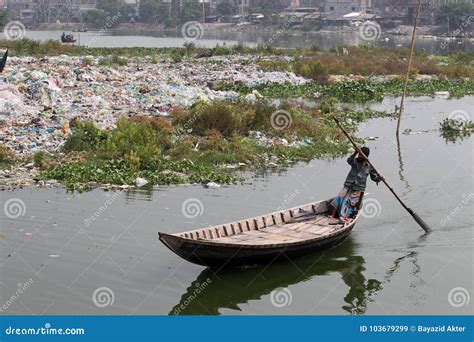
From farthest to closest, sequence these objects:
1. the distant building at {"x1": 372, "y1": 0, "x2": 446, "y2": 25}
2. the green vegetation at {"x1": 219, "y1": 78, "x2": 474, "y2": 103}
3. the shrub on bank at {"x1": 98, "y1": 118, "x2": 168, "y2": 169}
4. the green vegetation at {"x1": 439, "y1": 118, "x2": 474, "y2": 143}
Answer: the distant building at {"x1": 372, "y1": 0, "x2": 446, "y2": 25} < the green vegetation at {"x1": 219, "y1": 78, "x2": 474, "y2": 103} < the green vegetation at {"x1": 439, "y1": 118, "x2": 474, "y2": 143} < the shrub on bank at {"x1": 98, "y1": 118, "x2": 168, "y2": 169}

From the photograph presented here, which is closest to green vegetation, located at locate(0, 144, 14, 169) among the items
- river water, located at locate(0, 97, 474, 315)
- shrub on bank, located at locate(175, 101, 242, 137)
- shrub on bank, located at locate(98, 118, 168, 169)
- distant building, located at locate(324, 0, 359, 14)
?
river water, located at locate(0, 97, 474, 315)

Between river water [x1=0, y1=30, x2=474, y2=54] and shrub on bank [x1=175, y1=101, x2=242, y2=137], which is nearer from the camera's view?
shrub on bank [x1=175, y1=101, x2=242, y2=137]

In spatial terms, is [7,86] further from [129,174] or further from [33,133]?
[129,174]

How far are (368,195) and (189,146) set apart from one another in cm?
389

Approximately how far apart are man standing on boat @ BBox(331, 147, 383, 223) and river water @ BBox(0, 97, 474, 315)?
0.50m

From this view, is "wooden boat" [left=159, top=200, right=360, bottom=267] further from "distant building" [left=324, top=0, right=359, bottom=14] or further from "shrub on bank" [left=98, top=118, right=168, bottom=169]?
"distant building" [left=324, top=0, right=359, bottom=14]

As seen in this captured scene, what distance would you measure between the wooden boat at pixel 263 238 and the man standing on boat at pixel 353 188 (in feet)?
0.86

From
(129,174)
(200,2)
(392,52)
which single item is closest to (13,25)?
(200,2)

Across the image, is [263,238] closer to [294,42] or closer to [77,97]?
[77,97]

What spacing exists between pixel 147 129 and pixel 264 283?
6.56 meters

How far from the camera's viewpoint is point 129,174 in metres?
13.2

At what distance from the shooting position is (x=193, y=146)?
15.2m

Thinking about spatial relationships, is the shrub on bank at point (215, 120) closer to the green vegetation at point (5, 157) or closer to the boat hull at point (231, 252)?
the green vegetation at point (5, 157)

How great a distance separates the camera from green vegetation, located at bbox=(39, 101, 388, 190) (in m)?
13.3
